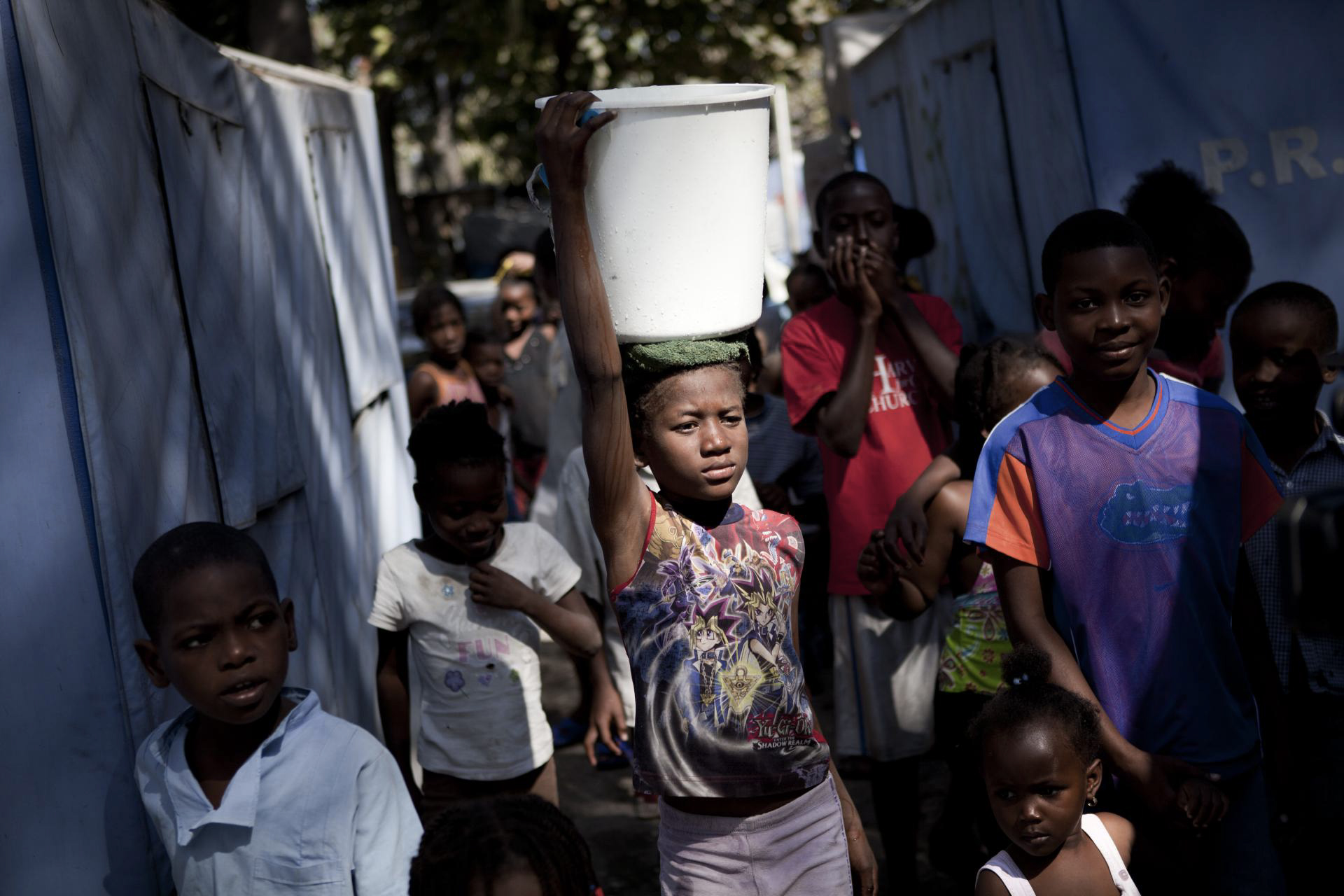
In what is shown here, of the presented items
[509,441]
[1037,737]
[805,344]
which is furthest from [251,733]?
→ [509,441]

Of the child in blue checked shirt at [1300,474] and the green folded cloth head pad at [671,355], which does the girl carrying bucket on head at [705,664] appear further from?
the child in blue checked shirt at [1300,474]

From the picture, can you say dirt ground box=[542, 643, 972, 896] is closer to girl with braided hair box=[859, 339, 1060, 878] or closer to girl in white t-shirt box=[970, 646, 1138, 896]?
girl with braided hair box=[859, 339, 1060, 878]

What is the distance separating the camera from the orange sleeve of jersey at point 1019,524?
2725mm

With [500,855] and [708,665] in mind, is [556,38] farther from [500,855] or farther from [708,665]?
[500,855]

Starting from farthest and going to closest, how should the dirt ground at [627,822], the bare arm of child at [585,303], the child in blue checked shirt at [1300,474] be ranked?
the dirt ground at [627,822] < the child in blue checked shirt at [1300,474] < the bare arm of child at [585,303]

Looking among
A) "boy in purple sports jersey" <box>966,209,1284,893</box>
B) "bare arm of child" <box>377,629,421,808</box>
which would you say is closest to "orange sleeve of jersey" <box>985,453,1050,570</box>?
"boy in purple sports jersey" <box>966,209,1284,893</box>

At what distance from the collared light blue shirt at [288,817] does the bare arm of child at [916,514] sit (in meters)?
1.52

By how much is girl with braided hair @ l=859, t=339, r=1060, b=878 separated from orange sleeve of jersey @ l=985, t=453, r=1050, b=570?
588 millimetres

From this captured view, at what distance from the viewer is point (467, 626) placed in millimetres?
3617

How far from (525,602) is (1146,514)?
1.63m

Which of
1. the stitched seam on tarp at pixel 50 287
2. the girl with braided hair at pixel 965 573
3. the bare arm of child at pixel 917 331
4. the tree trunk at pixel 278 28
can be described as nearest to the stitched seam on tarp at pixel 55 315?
the stitched seam on tarp at pixel 50 287

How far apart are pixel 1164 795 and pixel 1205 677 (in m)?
0.26

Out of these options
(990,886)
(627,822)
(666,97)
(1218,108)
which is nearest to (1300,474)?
(990,886)

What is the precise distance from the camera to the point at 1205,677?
8.66 ft
